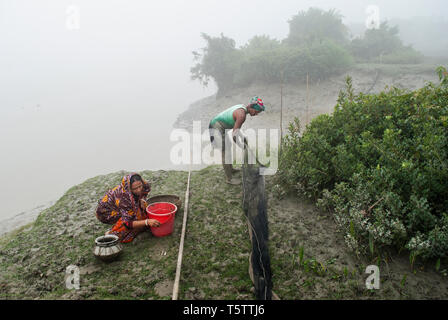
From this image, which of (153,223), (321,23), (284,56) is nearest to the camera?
(153,223)

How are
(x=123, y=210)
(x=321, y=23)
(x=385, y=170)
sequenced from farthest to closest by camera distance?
(x=321, y=23)
(x=123, y=210)
(x=385, y=170)

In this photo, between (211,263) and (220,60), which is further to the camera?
(220,60)

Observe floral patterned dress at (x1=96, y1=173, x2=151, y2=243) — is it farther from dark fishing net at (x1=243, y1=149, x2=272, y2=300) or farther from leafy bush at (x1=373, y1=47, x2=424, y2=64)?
leafy bush at (x1=373, y1=47, x2=424, y2=64)

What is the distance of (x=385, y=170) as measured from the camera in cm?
335

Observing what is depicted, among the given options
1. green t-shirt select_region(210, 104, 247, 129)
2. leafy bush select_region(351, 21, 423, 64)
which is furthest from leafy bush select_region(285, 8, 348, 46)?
green t-shirt select_region(210, 104, 247, 129)

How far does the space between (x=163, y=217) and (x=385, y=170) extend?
9.35 ft

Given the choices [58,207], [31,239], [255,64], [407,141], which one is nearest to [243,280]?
[407,141]

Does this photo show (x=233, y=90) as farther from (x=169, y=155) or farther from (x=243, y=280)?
(x=243, y=280)

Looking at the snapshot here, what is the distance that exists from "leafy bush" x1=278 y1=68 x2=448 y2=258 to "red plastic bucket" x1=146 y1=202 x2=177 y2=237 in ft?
7.05

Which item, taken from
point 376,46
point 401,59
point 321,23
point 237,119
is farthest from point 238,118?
point 321,23

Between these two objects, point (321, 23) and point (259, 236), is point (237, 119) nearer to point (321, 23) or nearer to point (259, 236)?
point (259, 236)

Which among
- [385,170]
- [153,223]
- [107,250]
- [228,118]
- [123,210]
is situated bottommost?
[107,250]

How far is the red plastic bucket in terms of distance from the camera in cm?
358

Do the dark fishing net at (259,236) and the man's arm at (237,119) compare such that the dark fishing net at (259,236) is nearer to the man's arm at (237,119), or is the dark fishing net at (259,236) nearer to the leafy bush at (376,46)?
the man's arm at (237,119)
